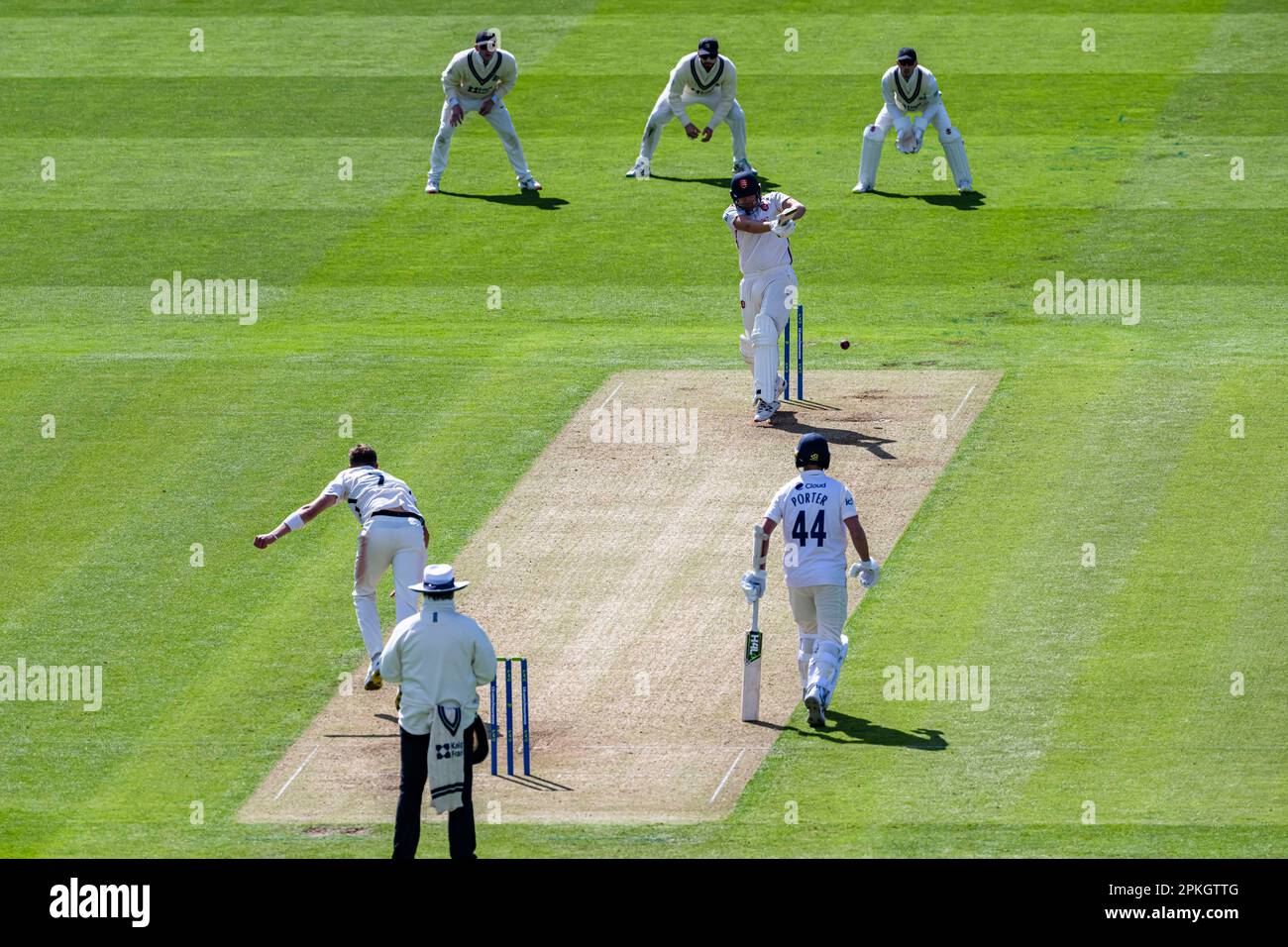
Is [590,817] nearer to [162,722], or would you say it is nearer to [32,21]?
[162,722]

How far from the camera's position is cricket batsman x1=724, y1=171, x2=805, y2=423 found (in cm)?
2433

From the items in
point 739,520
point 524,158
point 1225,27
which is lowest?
point 739,520

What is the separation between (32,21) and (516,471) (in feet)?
86.9

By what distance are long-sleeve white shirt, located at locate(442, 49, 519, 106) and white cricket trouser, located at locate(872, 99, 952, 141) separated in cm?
548

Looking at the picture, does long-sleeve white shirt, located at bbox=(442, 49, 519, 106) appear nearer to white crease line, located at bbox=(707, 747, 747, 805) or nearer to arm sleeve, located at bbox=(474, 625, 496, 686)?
white crease line, located at bbox=(707, 747, 747, 805)

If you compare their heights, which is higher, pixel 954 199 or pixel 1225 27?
pixel 1225 27

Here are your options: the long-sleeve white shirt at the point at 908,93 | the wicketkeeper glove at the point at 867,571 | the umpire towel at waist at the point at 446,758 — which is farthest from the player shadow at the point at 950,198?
the umpire towel at waist at the point at 446,758

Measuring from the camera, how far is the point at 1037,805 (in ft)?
53.7

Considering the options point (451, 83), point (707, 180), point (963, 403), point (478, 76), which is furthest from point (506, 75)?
point (963, 403)

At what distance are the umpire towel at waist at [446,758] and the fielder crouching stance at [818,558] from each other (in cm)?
334

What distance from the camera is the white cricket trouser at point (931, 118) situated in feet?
110

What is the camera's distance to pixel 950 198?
34125mm

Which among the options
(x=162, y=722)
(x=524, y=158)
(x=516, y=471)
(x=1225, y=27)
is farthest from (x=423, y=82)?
(x=162, y=722)

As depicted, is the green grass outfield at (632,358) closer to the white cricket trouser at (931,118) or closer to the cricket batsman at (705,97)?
the cricket batsman at (705,97)
